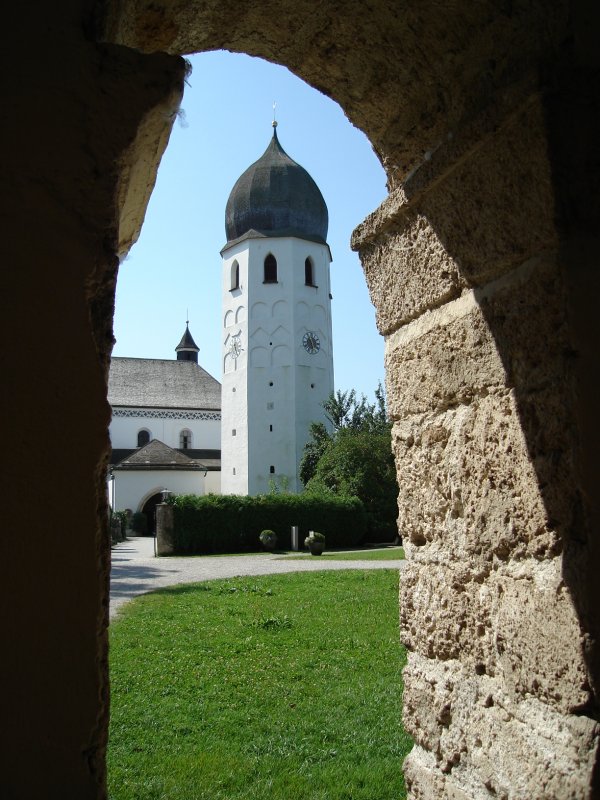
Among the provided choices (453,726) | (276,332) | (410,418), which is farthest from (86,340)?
(276,332)

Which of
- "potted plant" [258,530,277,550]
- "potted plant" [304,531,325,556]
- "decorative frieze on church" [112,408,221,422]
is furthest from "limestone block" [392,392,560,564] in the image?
"decorative frieze on church" [112,408,221,422]

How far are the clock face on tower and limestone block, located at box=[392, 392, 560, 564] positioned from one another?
1389 inches

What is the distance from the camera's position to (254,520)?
989 inches

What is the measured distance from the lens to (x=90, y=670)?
56.2 inches

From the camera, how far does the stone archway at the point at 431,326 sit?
144cm

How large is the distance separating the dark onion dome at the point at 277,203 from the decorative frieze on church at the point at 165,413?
15.2 m

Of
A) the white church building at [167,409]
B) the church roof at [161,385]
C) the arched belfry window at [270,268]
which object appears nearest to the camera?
the arched belfry window at [270,268]

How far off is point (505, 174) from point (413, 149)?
532 mm

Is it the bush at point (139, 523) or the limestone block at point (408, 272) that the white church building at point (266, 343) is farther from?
the limestone block at point (408, 272)

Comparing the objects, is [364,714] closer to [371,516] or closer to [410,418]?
[410,418]

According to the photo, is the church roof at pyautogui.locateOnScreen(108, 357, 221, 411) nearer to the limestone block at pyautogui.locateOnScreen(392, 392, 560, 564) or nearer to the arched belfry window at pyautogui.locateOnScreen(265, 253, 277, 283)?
the arched belfry window at pyautogui.locateOnScreen(265, 253, 277, 283)

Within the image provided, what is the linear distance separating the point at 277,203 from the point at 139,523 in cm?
1800

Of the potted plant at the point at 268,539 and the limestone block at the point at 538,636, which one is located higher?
the potted plant at the point at 268,539

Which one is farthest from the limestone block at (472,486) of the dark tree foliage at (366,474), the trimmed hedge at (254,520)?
the dark tree foliage at (366,474)
